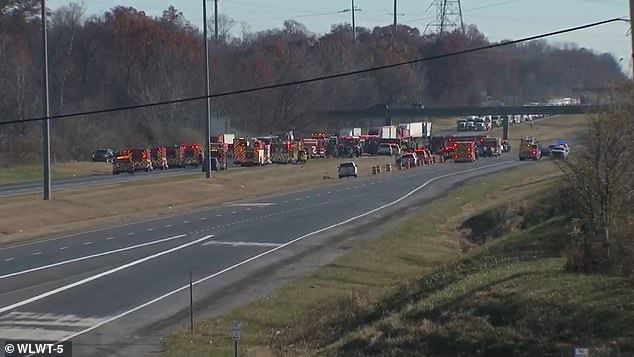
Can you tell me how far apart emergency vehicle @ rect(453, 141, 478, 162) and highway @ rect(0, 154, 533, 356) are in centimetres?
4411

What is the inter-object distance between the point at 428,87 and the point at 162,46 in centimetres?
7663

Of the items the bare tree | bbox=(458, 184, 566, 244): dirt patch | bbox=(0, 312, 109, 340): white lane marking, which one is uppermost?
the bare tree

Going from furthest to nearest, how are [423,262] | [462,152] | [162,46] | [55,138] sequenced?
1. [162,46]
2. [462,152]
3. [55,138]
4. [423,262]

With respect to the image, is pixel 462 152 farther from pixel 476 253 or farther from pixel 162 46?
pixel 476 253

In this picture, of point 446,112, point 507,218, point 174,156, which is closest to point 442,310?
point 507,218

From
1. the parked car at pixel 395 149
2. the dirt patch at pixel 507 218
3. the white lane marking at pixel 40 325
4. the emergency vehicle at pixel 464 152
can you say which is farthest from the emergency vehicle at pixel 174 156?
the white lane marking at pixel 40 325

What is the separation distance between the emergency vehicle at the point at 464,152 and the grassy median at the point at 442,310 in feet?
234

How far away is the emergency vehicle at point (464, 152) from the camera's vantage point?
10825 cm

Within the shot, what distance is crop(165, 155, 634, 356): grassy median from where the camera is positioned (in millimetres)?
17891

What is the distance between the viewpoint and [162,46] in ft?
412

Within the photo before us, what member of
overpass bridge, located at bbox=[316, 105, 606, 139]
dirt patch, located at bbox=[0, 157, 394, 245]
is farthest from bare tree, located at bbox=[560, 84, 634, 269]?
overpass bridge, located at bbox=[316, 105, 606, 139]

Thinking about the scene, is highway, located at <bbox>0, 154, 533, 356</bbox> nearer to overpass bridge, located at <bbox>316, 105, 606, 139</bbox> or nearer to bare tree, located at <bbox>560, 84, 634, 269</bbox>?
bare tree, located at <bbox>560, 84, 634, 269</bbox>

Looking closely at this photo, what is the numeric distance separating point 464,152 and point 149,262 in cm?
7582

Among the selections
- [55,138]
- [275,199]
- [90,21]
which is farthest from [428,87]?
[275,199]
